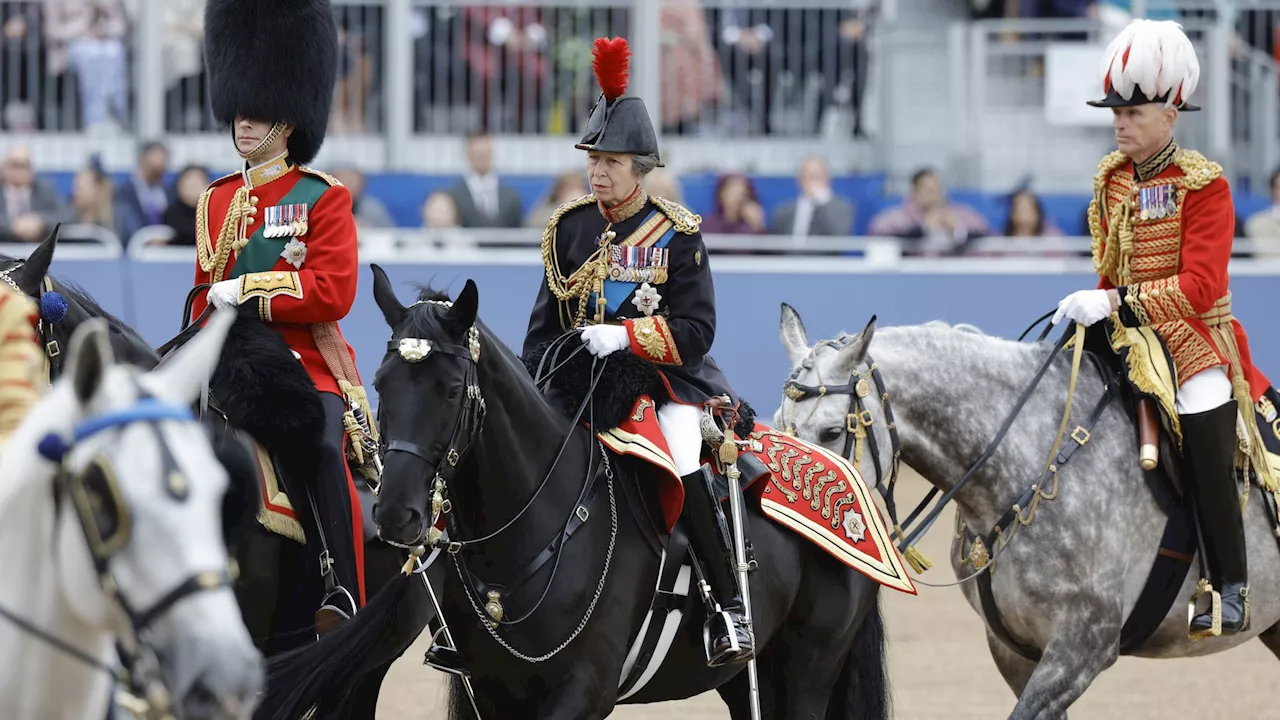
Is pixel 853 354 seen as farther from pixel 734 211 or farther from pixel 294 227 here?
pixel 734 211

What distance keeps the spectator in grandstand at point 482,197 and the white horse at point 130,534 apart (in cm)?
1027

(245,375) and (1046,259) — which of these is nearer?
(245,375)

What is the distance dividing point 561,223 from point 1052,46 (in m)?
9.97

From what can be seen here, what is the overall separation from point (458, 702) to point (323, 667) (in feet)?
2.52

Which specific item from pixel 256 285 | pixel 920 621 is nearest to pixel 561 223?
pixel 256 285

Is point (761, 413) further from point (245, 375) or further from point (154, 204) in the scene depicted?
point (245, 375)

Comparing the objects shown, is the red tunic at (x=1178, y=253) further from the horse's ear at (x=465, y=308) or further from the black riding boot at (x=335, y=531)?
the black riding boot at (x=335, y=531)

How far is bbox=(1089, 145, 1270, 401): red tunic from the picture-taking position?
21.2 ft

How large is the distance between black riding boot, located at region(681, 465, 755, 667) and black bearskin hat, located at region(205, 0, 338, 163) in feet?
5.44

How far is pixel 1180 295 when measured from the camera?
642 centimetres

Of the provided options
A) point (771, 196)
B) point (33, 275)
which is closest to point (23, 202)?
point (771, 196)

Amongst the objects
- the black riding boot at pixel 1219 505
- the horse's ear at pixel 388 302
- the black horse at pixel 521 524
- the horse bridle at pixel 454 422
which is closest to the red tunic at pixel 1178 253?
the black riding boot at pixel 1219 505

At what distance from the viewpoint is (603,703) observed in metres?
5.27

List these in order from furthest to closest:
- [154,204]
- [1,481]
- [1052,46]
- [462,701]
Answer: [1052,46] → [154,204] → [462,701] → [1,481]
